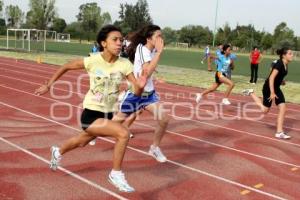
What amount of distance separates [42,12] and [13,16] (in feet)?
127

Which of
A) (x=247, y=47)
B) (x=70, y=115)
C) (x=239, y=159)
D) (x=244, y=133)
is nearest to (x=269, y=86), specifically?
(x=244, y=133)

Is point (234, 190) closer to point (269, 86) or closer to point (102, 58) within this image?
point (102, 58)

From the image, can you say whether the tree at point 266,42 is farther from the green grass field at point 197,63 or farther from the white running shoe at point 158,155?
Answer: the white running shoe at point 158,155

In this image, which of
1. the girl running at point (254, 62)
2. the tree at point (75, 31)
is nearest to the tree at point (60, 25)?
the tree at point (75, 31)

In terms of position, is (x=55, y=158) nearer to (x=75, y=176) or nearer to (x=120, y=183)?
(x=75, y=176)

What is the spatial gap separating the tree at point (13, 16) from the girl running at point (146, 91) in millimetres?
98631

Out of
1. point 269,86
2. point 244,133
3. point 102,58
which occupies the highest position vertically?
point 102,58

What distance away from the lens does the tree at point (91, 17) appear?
302 feet

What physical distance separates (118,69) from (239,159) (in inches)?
113

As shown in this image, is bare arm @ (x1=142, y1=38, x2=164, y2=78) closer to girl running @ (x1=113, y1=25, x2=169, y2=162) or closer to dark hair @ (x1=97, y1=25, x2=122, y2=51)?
dark hair @ (x1=97, y1=25, x2=122, y2=51)

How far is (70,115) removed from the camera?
9.27 m

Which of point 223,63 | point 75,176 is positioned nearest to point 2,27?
point 223,63

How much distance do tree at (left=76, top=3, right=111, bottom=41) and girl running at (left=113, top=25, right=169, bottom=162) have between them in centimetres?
8253

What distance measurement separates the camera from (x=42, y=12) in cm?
6419
